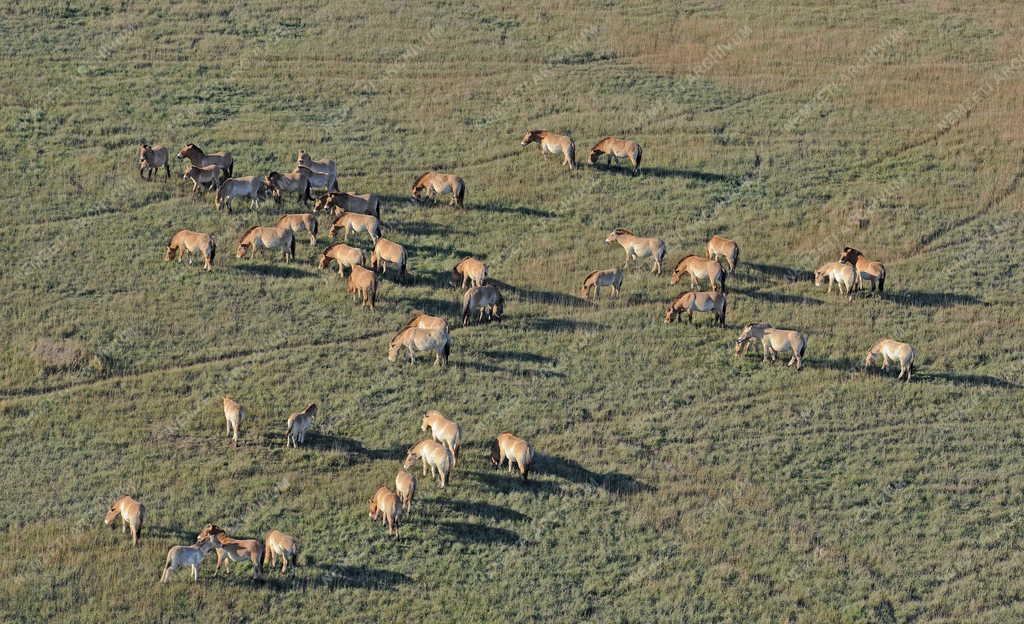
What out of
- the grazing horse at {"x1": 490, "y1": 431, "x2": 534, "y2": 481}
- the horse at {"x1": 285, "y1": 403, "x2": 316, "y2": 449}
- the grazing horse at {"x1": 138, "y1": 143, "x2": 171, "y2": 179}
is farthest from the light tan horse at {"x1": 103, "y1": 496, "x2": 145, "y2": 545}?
the grazing horse at {"x1": 138, "y1": 143, "x2": 171, "y2": 179}

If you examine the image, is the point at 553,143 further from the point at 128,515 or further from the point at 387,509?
the point at 128,515

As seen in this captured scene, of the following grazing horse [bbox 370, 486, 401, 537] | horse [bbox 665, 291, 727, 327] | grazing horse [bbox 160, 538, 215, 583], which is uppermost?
horse [bbox 665, 291, 727, 327]

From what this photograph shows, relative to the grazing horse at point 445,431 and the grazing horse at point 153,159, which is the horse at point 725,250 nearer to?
the grazing horse at point 445,431

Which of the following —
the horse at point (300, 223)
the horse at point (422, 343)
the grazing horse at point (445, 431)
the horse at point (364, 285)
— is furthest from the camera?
the horse at point (300, 223)

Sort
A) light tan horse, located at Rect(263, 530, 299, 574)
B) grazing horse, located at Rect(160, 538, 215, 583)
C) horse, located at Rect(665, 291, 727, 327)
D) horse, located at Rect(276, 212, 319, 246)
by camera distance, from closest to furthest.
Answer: grazing horse, located at Rect(160, 538, 215, 583), light tan horse, located at Rect(263, 530, 299, 574), horse, located at Rect(665, 291, 727, 327), horse, located at Rect(276, 212, 319, 246)

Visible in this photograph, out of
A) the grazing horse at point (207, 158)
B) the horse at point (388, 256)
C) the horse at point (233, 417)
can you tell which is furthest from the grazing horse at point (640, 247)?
the horse at point (233, 417)

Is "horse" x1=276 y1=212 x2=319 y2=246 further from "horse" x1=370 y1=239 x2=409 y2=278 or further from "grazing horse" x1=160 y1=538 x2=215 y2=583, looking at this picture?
"grazing horse" x1=160 y1=538 x2=215 y2=583
